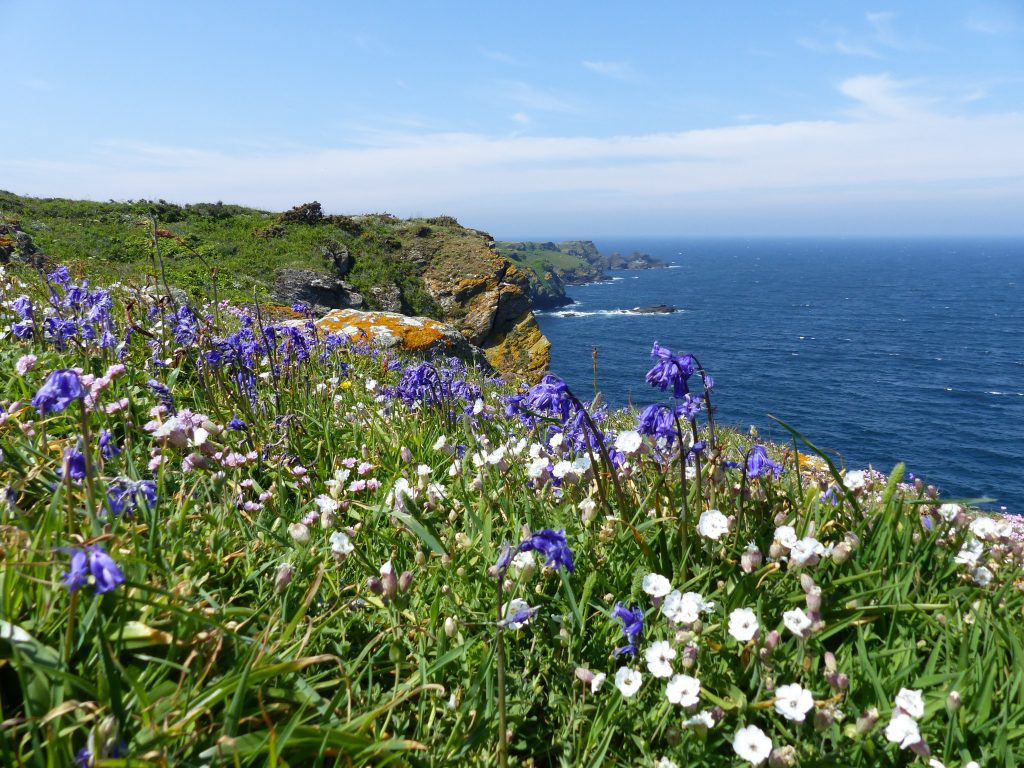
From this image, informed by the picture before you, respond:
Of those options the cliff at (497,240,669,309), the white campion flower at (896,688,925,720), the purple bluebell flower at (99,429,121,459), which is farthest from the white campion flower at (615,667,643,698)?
the cliff at (497,240,669,309)

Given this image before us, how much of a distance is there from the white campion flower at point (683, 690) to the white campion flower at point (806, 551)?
706 millimetres

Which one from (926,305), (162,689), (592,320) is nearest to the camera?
(162,689)

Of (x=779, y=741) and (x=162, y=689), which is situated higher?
(x=162, y=689)

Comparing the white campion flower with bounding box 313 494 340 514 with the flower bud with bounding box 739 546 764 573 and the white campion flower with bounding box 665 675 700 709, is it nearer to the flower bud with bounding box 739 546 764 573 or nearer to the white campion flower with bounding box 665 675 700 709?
the white campion flower with bounding box 665 675 700 709

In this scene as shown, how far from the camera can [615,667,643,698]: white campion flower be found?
6.73 feet

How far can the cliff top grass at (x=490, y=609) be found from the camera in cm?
174

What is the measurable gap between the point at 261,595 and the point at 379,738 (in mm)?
839

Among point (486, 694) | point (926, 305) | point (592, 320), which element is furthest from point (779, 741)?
point (926, 305)

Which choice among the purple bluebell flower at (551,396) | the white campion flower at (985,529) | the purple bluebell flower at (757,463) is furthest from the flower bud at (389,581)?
the white campion flower at (985,529)

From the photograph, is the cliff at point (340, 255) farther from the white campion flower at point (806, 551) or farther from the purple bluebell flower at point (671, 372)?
the white campion flower at point (806, 551)

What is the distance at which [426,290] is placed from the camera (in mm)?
33688

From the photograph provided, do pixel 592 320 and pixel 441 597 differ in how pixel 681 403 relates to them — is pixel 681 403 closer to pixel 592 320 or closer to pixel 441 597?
pixel 441 597

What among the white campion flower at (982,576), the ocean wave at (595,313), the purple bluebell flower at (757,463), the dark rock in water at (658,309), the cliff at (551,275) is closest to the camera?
the white campion flower at (982,576)

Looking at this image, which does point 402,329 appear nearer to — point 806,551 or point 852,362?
point 806,551
